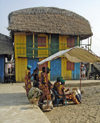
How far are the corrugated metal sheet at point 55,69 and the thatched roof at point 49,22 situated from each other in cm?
251

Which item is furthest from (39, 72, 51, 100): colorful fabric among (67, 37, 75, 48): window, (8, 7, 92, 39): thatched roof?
(67, 37, 75, 48): window

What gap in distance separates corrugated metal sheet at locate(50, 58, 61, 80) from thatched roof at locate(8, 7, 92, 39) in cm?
251

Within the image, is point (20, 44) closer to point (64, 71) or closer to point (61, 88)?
point (64, 71)

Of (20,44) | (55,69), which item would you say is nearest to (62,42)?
(55,69)

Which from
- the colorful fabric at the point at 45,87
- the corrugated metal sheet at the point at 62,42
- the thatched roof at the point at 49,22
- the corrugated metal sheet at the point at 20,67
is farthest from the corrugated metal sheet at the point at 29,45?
the colorful fabric at the point at 45,87

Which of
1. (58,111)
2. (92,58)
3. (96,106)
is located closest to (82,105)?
(96,106)

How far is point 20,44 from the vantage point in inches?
517

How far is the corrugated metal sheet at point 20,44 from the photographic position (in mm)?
12977

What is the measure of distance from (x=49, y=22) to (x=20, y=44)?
313 centimetres

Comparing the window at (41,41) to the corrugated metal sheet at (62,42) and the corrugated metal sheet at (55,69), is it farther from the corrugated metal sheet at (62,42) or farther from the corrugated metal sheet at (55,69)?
the corrugated metal sheet at (55,69)

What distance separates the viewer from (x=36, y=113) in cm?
430

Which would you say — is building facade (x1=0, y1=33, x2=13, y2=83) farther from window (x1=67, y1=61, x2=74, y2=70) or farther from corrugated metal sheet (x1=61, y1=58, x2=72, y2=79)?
window (x1=67, y1=61, x2=74, y2=70)

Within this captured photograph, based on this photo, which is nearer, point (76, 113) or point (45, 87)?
point (76, 113)

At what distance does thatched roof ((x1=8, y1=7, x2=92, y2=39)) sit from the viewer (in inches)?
511
